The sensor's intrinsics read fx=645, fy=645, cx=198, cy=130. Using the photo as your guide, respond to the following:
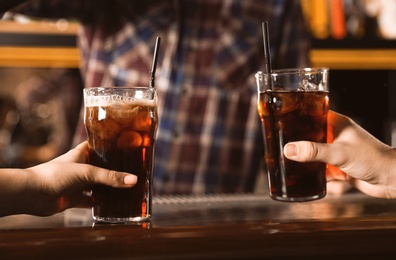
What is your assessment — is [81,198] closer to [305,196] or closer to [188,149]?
[305,196]

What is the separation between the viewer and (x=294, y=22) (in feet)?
8.94

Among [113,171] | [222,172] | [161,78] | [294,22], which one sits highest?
[294,22]

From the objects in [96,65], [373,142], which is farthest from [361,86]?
[373,142]

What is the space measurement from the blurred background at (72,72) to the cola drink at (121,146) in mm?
2052

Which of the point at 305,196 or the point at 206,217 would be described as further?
the point at 305,196

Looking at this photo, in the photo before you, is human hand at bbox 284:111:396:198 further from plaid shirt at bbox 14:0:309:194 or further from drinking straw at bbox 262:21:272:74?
plaid shirt at bbox 14:0:309:194

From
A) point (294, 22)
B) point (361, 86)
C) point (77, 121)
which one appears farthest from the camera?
point (361, 86)

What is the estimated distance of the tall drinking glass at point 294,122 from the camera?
1.30 meters

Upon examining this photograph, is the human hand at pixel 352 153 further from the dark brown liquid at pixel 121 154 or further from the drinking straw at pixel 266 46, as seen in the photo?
the dark brown liquid at pixel 121 154

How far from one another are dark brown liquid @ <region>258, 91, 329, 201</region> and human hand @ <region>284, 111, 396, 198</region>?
34mm

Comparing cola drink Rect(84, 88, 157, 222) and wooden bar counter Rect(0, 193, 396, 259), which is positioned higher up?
cola drink Rect(84, 88, 157, 222)

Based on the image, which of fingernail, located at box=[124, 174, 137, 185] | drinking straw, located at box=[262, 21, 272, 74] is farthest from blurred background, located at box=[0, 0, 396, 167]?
fingernail, located at box=[124, 174, 137, 185]

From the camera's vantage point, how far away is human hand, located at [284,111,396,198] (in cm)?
125

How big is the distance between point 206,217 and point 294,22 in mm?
1680
